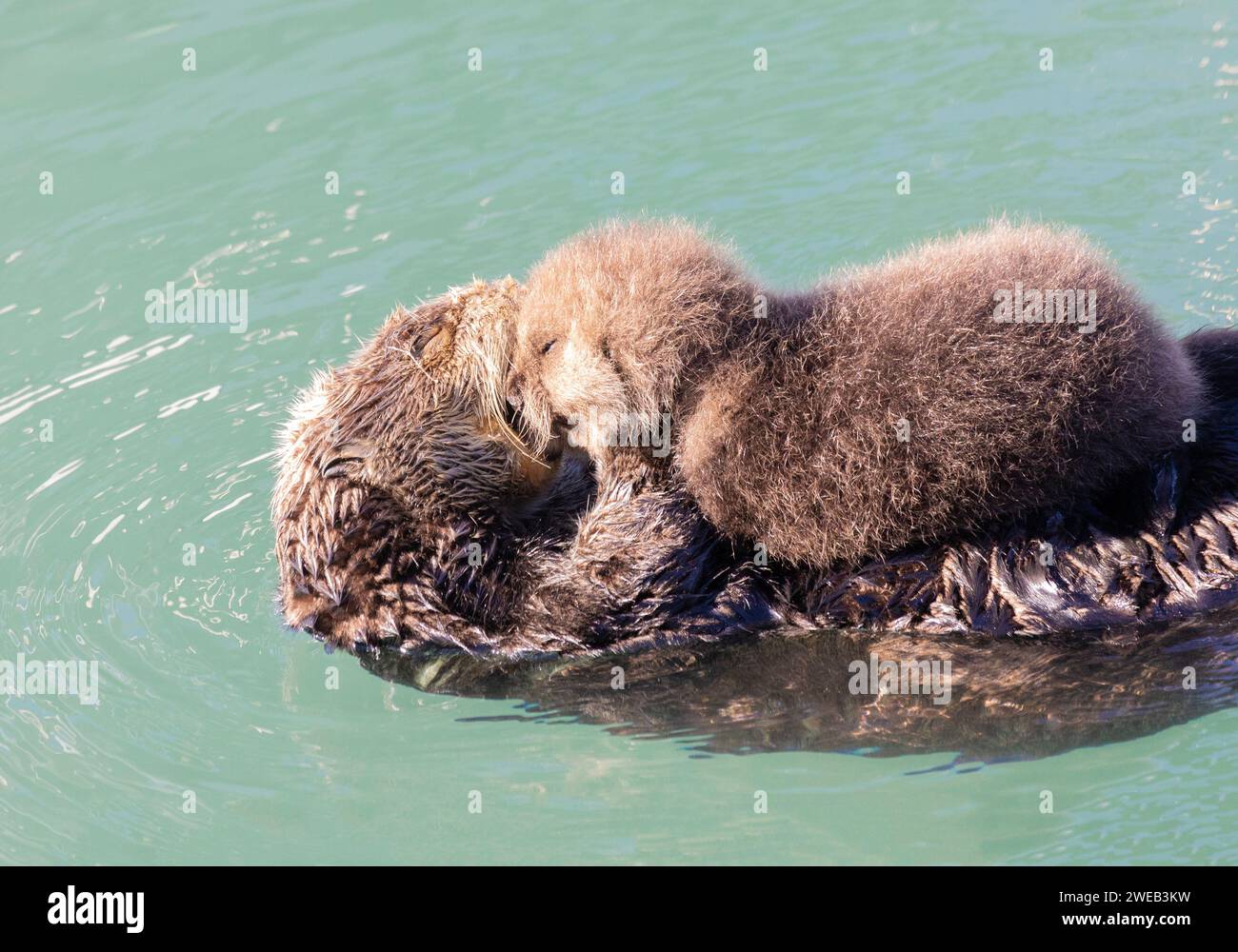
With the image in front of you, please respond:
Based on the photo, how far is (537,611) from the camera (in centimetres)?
376

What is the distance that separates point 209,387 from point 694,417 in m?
2.54

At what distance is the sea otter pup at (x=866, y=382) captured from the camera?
3352 millimetres

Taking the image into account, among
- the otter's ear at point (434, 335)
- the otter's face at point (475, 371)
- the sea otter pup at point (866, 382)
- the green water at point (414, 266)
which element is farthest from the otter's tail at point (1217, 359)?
the otter's ear at point (434, 335)

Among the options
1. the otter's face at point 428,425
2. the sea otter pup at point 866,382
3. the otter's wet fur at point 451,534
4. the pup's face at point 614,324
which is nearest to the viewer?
the sea otter pup at point 866,382

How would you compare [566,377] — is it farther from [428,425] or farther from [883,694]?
[883,694]

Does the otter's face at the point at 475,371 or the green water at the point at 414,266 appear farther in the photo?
the otter's face at the point at 475,371

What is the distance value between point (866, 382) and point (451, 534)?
124 centimetres

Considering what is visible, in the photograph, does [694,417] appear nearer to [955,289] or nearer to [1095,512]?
[955,289]

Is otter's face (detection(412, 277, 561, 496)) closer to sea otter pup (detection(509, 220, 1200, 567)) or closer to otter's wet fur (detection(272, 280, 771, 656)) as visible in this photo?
otter's wet fur (detection(272, 280, 771, 656))

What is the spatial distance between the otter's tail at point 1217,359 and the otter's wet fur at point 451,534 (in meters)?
1.38

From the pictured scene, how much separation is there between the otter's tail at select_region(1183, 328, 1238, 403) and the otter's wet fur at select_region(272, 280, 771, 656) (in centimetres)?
138

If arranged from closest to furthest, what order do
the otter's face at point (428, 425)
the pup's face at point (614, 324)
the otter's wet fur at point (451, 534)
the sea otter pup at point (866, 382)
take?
the sea otter pup at point (866, 382)
the pup's face at point (614, 324)
the otter's wet fur at point (451, 534)
the otter's face at point (428, 425)

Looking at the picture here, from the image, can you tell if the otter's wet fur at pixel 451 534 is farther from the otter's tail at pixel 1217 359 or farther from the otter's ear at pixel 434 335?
the otter's tail at pixel 1217 359

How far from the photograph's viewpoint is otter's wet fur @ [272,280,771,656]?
3.71m
